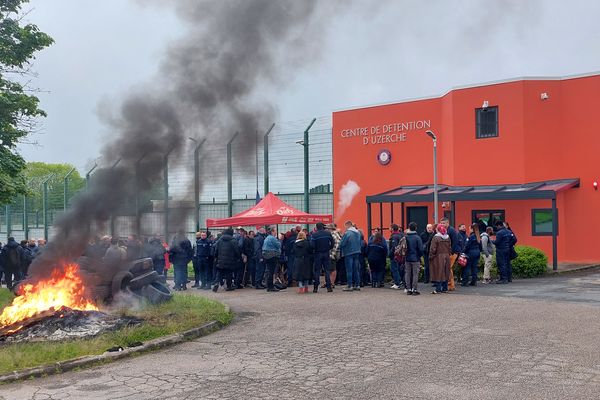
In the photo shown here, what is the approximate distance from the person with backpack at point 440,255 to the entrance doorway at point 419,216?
10.2 metres

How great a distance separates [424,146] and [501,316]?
14.7 metres

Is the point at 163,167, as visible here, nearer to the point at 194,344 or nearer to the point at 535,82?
the point at 194,344

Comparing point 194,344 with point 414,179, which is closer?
point 194,344

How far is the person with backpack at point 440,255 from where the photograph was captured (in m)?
12.9

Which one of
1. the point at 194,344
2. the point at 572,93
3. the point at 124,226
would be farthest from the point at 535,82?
the point at 194,344

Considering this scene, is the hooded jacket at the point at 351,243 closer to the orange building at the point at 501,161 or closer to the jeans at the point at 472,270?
the jeans at the point at 472,270

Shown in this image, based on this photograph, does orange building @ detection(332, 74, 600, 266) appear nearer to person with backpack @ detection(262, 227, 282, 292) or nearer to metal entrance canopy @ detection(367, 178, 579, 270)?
metal entrance canopy @ detection(367, 178, 579, 270)

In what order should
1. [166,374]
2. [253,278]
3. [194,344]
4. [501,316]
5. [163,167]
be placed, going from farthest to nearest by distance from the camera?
[253,278] → [163,167] → [501,316] → [194,344] → [166,374]

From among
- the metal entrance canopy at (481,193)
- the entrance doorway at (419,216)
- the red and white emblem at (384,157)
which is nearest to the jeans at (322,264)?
the metal entrance canopy at (481,193)

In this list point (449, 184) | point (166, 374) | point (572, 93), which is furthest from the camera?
point (449, 184)

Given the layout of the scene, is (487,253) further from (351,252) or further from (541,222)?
(541,222)

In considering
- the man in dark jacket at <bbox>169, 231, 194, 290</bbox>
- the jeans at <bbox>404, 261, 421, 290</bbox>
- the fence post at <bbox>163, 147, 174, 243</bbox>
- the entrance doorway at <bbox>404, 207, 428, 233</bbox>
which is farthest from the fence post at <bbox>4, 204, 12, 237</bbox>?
the jeans at <bbox>404, 261, 421, 290</bbox>

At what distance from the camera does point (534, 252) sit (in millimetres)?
16594

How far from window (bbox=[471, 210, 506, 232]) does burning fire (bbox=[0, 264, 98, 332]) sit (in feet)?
49.8
